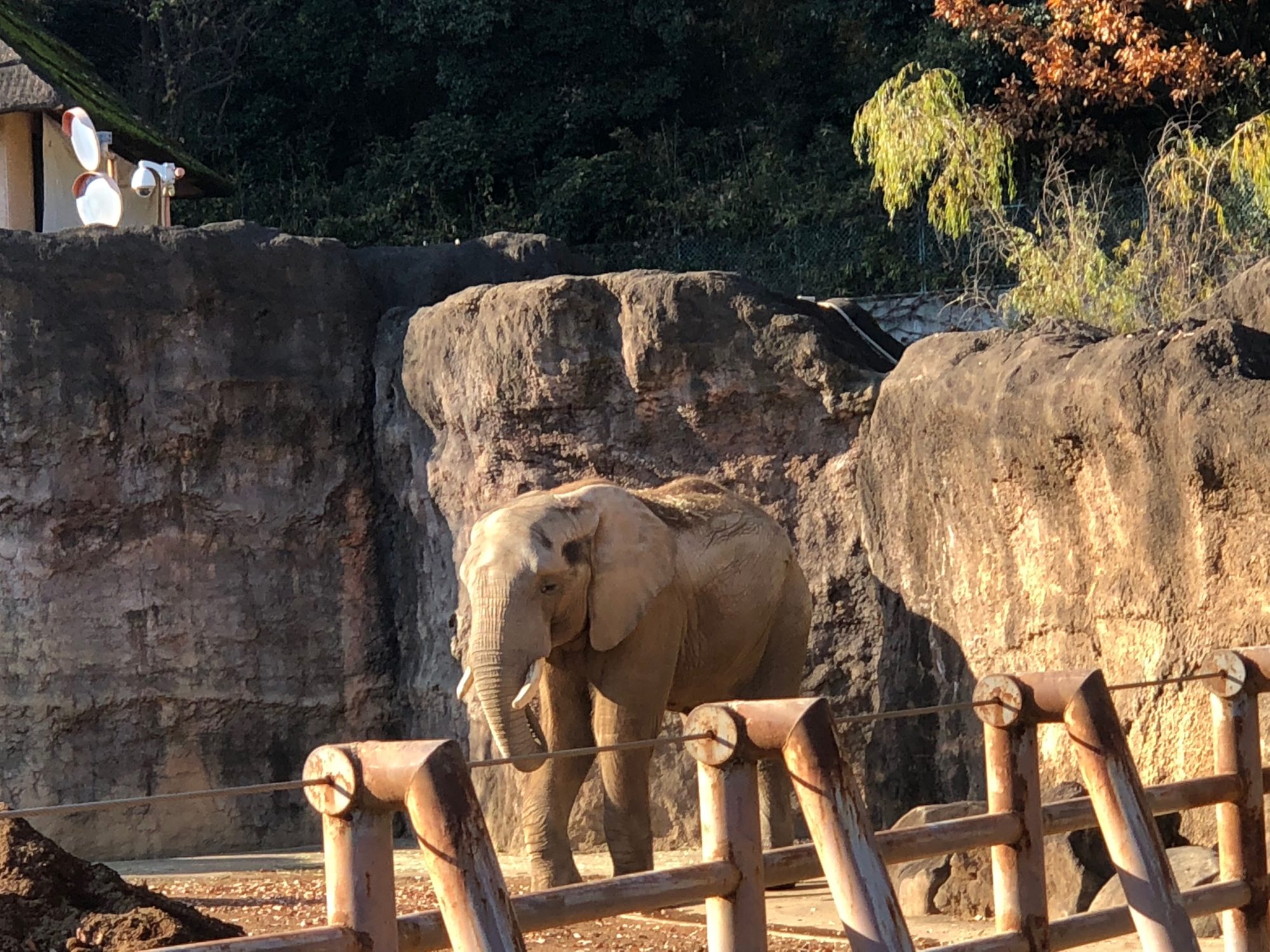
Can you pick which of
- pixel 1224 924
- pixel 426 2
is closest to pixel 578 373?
pixel 1224 924

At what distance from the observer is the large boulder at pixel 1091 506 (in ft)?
22.6

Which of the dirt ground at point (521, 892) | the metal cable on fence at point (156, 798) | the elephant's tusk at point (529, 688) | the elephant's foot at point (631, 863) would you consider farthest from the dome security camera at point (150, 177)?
the metal cable on fence at point (156, 798)

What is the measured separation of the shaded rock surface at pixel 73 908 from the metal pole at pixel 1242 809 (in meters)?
2.89

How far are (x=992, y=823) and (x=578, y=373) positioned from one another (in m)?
5.62

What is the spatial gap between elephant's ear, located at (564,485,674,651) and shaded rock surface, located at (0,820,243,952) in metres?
1.89

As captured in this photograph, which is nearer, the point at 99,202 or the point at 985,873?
the point at 985,873

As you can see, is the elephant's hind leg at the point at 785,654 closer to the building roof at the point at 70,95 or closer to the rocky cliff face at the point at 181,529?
the rocky cliff face at the point at 181,529

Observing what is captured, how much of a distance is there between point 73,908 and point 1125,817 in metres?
3.61

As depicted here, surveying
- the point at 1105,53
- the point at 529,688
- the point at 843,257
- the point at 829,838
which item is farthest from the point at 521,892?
the point at 843,257

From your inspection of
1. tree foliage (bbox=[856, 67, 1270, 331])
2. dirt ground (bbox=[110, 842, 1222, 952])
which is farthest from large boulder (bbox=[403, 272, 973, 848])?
tree foliage (bbox=[856, 67, 1270, 331])

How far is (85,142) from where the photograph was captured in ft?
43.7

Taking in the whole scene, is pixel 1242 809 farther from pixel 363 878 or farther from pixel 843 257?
pixel 843 257

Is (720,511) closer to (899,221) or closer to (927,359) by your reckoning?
(927,359)

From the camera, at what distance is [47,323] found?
10.0m
